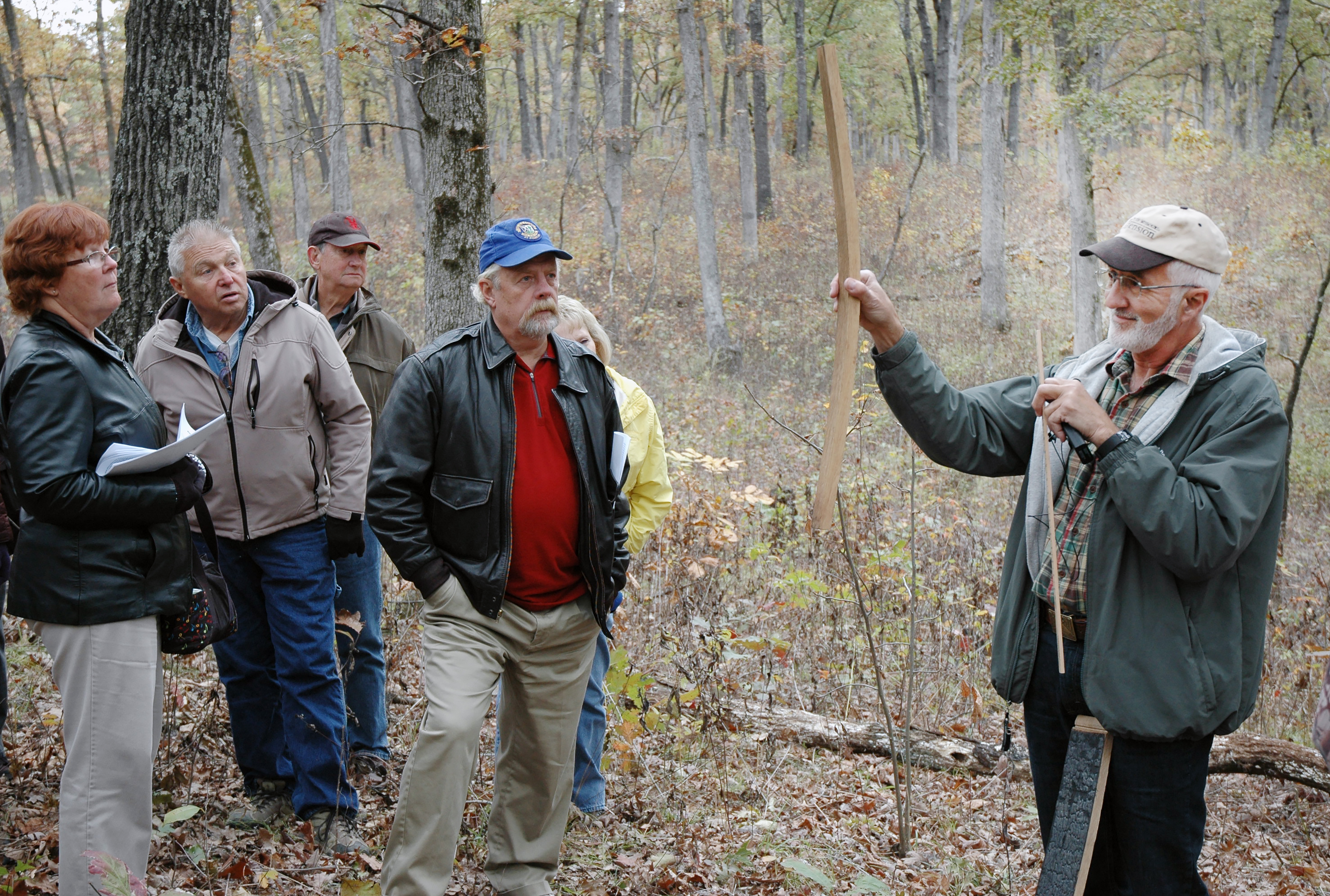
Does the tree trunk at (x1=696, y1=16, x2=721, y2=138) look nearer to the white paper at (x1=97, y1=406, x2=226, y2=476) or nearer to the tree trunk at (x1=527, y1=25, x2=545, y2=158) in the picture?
the tree trunk at (x1=527, y1=25, x2=545, y2=158)

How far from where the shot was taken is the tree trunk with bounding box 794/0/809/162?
2636 centimetres

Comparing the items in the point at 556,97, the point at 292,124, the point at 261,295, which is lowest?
the point at 261,295

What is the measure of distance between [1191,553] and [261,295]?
11.2 ft

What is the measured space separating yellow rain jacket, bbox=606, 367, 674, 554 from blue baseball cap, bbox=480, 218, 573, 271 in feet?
3.04

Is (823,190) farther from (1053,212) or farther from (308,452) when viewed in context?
(308,452)

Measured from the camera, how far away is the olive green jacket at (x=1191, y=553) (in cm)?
234

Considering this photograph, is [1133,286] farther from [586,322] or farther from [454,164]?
[454,164]

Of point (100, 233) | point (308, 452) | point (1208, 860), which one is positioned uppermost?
Answer: point (100, 233)

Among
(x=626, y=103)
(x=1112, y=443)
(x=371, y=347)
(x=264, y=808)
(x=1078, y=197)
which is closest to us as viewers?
(x=1112, y=443)

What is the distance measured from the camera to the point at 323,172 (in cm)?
3469

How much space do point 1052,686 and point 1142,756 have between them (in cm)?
30

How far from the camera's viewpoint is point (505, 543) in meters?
3.12

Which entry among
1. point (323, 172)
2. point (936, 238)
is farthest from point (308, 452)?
point (323, 172)

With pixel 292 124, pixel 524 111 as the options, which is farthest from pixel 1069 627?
pixel 524 111
